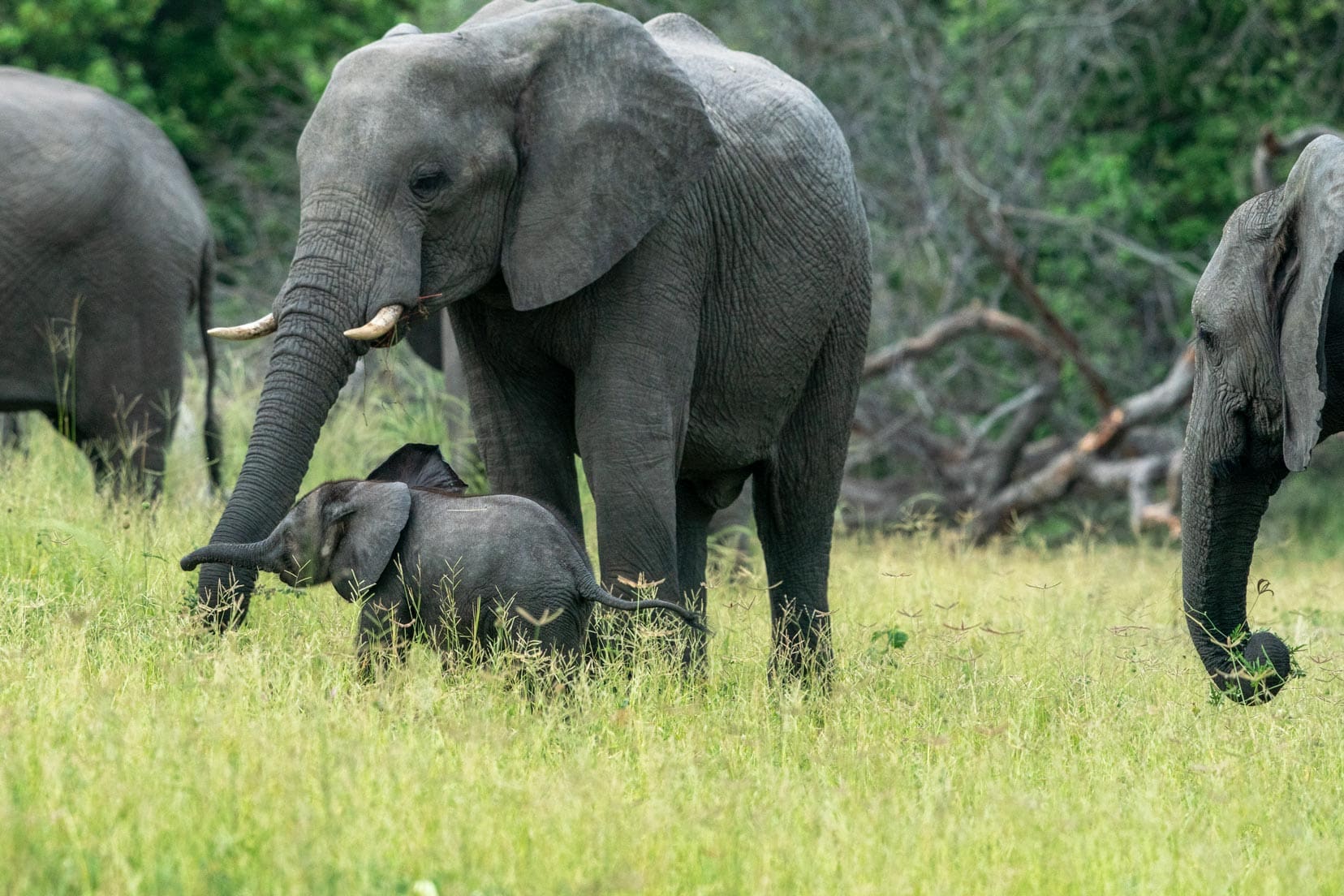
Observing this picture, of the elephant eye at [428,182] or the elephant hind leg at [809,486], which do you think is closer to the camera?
the elephant eye at [428,182]

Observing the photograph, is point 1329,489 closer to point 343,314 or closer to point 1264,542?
point 1264,542

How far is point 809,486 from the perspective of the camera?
7.24 metres

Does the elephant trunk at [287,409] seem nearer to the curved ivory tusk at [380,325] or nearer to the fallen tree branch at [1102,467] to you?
the curved ivory tusk at [380,325]

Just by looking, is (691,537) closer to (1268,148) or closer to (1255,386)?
(1255,386)

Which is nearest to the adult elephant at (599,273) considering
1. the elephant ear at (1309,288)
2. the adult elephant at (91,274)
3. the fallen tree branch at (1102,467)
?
the elephant ear at (1309,288)

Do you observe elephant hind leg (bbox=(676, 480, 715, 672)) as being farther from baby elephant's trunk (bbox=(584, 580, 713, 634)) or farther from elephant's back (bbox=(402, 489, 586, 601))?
elephant's back (bbox=(402, 489, 586, 601))

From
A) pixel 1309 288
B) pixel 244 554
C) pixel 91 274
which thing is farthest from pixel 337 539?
pixel 91 274

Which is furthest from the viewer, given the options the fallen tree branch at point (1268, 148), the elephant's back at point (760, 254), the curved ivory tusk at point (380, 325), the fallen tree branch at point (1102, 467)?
the fallen tree branch at point (1102, 467)

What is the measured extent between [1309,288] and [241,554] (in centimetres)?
330

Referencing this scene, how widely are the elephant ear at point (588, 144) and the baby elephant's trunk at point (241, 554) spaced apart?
1.12 metres

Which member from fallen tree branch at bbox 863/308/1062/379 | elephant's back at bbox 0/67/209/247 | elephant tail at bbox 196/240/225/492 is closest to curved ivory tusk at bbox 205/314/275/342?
elephant's back at bbox 0/67/209/247

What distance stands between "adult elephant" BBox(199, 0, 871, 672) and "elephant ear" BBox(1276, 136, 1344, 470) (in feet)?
6.27

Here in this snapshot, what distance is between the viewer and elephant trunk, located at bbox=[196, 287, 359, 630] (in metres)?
5.71

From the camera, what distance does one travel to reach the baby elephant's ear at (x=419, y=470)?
623 centimetres
